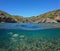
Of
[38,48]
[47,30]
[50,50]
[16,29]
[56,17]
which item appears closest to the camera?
[50,50]

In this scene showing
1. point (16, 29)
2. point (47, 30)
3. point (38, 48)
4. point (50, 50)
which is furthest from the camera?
point (47, 30)

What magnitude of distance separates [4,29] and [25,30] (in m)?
4.39

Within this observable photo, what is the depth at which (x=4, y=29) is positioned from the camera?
34.9 meters

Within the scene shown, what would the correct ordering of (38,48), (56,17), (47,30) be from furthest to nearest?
(56,17) < (47,30) < (38,48)

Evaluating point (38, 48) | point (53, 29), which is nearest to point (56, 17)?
point (53, 29)

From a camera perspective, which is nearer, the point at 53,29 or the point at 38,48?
the point at 38,48

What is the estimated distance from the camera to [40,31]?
36.1 m

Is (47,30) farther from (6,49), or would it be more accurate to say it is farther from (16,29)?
(6,49)

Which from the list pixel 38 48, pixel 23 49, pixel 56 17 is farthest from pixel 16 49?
pixel 56 17

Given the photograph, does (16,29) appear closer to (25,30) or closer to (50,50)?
(25,30)

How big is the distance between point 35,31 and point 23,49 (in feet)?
64.9

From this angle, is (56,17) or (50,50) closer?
(50,50)

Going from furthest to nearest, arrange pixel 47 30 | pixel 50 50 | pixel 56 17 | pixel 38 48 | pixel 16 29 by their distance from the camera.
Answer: pixel 56 17 → pixel 47 30 → pixel 16 29 → pixel 38 48 → pixel 50 50

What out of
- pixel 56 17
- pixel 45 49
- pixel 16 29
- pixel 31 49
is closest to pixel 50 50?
pixel 45 49
